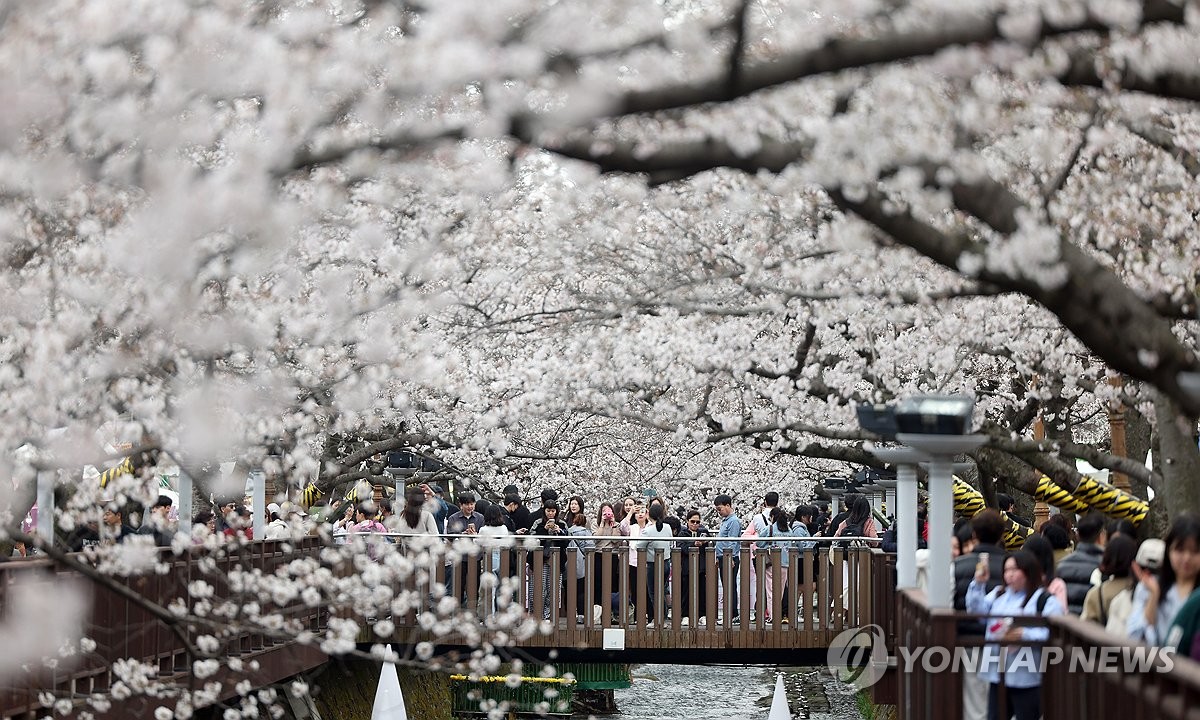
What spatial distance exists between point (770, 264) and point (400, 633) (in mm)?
7222

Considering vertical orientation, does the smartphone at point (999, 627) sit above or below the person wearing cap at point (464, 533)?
below

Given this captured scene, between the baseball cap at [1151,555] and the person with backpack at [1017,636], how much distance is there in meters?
0.71

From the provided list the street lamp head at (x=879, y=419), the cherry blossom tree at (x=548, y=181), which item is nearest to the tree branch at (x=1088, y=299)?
the cherry blossom tree at (x=548, y=181)

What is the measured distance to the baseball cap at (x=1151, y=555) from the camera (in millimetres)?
7102

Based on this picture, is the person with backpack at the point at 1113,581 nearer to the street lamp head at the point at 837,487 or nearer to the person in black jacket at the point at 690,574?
the person in black jacket at the point at 690,574

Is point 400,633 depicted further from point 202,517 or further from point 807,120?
point 807,120

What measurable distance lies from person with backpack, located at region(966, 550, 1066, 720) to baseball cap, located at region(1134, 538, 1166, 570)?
708 millimetres

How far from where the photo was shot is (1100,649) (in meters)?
6.45

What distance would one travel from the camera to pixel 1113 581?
25.9 feet

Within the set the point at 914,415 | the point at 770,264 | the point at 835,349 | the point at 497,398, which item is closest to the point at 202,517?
the point at 497,398

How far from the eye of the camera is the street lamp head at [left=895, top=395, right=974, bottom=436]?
8.66 meters

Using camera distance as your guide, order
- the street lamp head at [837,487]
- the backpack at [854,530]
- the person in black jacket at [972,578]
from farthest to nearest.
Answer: the street lamp head at [837,487], the backpack at [854,530], the person in black jacket at [972,578]

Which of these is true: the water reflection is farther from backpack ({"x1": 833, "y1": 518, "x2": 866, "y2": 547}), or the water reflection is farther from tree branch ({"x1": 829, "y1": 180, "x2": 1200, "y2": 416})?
tree branch ({"x1": 829, "y1": 180, "x2": 1200, "y2": 416})
